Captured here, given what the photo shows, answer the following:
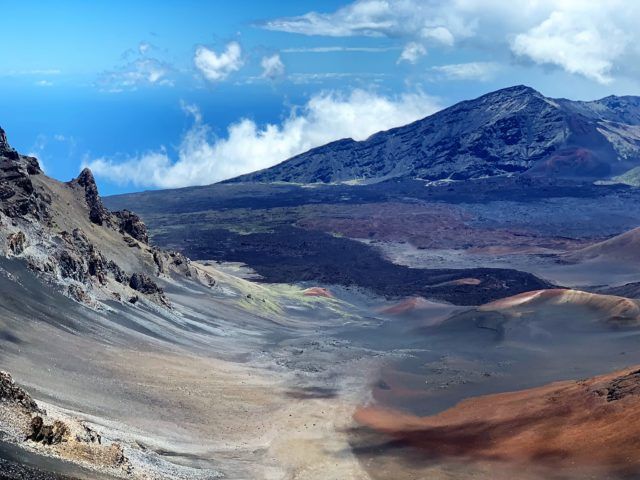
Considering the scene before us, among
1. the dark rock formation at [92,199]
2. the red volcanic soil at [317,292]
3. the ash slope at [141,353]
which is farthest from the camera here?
the red volcanic soil at [317,292]

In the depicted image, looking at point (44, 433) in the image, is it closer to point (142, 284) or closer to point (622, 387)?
point (622, 387)

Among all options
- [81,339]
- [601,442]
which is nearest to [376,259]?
[81,339]

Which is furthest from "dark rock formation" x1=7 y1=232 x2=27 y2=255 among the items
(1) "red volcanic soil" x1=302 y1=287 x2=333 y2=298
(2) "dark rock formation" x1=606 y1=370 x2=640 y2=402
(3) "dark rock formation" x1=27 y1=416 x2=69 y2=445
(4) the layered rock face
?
(1) "red volcanic soil" x1=302 y1=287 x2=333 y2=298


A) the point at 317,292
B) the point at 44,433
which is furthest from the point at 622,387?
the point at 317,292

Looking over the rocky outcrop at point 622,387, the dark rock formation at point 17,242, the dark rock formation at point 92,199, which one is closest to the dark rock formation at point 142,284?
the dark rock formation at point 92,199

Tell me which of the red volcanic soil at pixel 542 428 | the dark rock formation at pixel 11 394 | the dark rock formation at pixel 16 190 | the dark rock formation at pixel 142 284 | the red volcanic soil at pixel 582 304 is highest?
the dark rock formation at pixel 16 190

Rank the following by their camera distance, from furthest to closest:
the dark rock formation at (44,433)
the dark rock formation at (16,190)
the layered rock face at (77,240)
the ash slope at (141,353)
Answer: the dark rock formation at (16,190) → the layered rock face at (77,240) → the ash slope at (141,353) → the dark rock formation at (44,433)

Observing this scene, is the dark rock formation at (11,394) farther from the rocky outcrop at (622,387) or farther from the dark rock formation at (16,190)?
the dark rock formation at (16,190)

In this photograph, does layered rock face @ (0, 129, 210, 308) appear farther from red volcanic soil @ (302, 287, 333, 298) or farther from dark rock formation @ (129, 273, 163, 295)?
red volcanic soil @ (302, 287, 333, 298)
